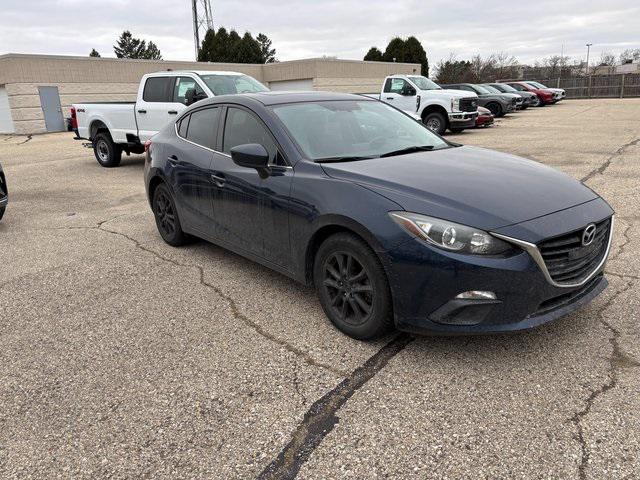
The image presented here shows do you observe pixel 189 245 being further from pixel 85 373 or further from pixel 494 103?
pixel 494 103

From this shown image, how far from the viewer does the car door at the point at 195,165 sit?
4.68 metres

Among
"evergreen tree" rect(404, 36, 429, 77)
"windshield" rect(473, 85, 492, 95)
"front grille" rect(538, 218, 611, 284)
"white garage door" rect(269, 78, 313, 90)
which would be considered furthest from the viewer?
"evergreen tree" rect(404, 36, 429, 77)

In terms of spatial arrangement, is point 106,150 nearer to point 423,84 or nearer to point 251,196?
point 251,196

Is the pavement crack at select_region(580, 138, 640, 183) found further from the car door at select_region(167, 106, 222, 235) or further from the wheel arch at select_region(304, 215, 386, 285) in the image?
the wheel arch at select_region(304, 215, 386, 285)

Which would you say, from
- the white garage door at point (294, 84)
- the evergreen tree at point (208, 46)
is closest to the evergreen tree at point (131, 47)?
the evergreen tree at point (208, 46)

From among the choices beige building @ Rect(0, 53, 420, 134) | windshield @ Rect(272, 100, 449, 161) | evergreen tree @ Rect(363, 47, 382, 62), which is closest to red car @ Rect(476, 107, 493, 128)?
windshield @ Rect(272, 100, 449, 161)

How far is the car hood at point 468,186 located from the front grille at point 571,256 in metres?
0.19

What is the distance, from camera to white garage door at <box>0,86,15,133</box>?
2491 centimetres

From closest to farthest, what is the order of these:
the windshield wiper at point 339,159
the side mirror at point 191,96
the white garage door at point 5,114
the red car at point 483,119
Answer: the windshield wiper at point 339,159 → the side mirror at point 191,96 → the red car at point 483,119 → the white garage door at point 5,114

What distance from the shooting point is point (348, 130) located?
4.21 meters

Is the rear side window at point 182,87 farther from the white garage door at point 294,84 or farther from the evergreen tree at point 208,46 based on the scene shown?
the evergreen tree at point 208,46

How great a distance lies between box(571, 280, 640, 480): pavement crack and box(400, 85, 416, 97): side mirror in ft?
46.2

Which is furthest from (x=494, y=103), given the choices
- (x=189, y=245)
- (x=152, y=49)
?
(x=152, y=49)

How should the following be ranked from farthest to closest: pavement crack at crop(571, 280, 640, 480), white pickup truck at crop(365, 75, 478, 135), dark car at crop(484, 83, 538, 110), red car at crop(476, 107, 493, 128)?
dark car at crop(484, 83, 538, 110)
red car at crop(476, 107, 493, 128)
white pickup truck at crop(365, 75, 478, 135)
pavement crack at crop(571, 280, 640, 480)
